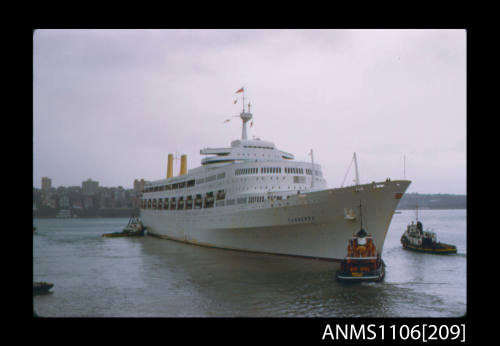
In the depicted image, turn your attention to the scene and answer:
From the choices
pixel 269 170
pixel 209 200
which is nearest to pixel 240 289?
pixel 269 170

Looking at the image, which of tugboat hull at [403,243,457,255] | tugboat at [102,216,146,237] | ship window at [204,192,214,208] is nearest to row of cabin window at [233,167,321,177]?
ship window at [204,192,214,208]

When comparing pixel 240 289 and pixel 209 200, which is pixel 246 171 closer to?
pixel 209 200

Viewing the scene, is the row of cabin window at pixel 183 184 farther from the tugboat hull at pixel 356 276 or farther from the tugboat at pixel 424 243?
the tugboat at pixel 424 243

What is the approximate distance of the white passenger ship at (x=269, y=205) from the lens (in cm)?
1944

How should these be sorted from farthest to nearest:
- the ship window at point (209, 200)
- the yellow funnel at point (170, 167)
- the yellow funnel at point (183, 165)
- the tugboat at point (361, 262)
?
the yellow funnel at point (170, 167) → the yellow funnel at point (183, 165) → the ship window at point (209, 200) → the tugboat at point (361, 262)

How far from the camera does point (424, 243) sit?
32438mm

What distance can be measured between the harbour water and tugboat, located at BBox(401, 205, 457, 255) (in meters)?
4.74

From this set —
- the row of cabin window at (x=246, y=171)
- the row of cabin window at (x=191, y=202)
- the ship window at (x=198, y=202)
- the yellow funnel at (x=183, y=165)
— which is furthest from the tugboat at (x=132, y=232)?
the row of cabin window at (x=246, y=171)

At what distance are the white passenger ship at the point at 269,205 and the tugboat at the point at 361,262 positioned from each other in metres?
1.04

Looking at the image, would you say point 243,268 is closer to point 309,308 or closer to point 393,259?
point 309,308

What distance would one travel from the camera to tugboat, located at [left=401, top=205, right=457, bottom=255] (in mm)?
30953

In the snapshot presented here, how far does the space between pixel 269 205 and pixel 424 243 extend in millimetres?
18446

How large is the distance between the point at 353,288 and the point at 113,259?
1959 cm

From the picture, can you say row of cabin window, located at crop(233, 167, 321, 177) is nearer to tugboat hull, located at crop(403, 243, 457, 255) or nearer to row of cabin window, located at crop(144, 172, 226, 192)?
row of cabin window, located at crop(144, 172, 226, 192)
